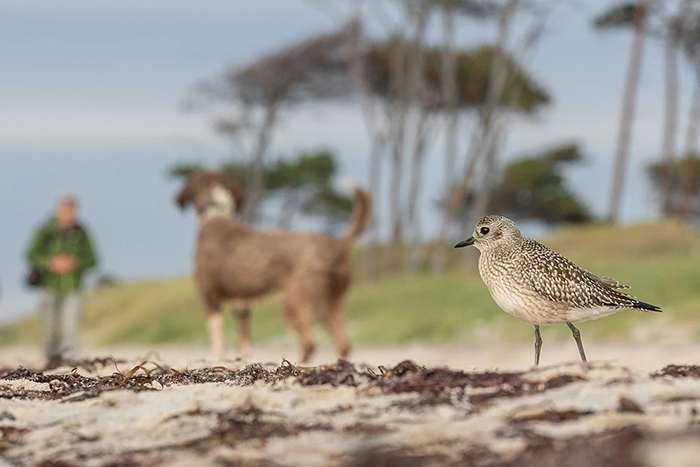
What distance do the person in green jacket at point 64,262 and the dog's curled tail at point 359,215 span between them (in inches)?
143

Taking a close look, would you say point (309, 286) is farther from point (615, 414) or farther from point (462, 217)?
point (462, 217)

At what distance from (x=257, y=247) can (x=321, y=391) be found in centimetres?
883

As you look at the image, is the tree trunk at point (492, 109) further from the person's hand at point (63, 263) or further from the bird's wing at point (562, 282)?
the bird's wing at point (562, 282)

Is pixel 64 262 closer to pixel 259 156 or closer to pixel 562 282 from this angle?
pixel 562 282

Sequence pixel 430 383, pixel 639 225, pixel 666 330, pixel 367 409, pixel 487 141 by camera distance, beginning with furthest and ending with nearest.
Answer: pixel 639 225 < pixel 487 141 < pixel 666 330 < pixel 430 383 < pixel 367 409

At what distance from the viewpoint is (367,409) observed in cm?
456

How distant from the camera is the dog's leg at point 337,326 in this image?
13.7 m

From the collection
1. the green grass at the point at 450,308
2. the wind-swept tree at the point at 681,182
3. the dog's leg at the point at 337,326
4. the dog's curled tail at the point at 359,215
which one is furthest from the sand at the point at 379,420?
the wind-swept tree at the point at 681,182

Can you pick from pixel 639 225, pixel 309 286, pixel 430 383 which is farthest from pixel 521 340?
pixel 639 225

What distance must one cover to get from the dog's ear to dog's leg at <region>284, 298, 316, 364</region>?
2108mm

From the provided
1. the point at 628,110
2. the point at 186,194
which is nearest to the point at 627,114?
the point at 628,110

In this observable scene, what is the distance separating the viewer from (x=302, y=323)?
44.0ft

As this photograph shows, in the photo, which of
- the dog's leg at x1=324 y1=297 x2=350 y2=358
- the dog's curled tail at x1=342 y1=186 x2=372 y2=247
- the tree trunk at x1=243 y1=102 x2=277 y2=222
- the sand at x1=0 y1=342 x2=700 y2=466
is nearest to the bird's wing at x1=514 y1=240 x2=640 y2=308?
the sand at x1=0 y1=342 x2=700 y2=466

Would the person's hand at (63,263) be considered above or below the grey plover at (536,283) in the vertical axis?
below
